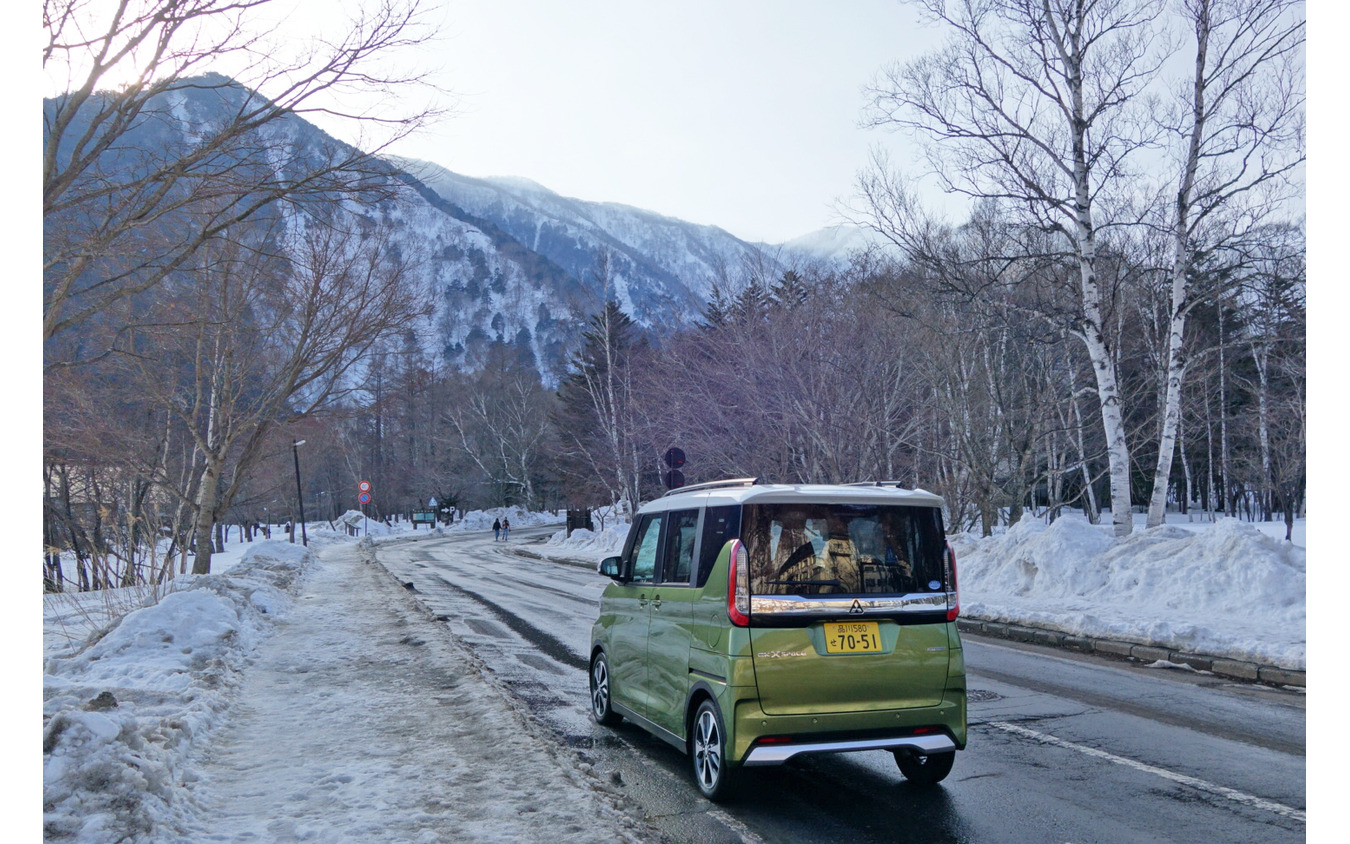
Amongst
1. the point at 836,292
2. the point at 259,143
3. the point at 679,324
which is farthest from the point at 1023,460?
the point at 259,143

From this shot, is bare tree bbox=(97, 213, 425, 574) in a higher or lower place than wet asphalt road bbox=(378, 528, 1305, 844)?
higher

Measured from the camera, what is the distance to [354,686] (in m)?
9.19

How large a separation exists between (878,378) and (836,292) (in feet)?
17.7

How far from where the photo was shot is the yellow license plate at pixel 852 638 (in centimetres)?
532

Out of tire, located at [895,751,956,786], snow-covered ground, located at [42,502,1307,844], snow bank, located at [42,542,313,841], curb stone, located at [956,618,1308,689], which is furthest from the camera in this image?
curb stone, located at [956,618,1308,689]

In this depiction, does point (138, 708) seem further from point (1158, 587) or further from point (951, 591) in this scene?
point (1158, 587)

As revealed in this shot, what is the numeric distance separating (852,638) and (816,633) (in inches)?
9.1

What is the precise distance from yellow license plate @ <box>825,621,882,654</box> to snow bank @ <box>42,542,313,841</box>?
382 centimetres

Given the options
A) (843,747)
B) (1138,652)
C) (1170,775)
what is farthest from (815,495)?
(1138,652)

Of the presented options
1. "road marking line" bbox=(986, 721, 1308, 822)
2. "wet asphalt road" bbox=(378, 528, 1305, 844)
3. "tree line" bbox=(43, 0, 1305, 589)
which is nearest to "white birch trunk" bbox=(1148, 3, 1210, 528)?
"tree line" bbox=(43, 0, 1305, 589)

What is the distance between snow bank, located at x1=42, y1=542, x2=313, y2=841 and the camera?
4.53 meters

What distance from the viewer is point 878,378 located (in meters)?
24.0

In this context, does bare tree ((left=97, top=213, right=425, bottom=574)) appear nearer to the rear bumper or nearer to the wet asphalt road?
the wet asphalt road

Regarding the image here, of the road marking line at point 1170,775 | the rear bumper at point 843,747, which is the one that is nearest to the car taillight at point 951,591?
the rear bumper at point 843,747
